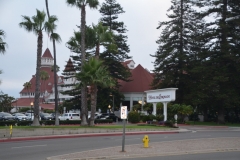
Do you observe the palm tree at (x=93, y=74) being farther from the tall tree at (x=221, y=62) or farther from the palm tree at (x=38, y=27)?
the tall tree at (x=221, y=62)

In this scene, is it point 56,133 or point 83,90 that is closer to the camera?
point 56,133

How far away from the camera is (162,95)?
143ft

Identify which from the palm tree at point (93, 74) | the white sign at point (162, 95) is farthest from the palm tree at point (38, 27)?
the white sign at point (162, 95)

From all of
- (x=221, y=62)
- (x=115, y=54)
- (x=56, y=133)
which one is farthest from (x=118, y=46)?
(x=56, y=133)

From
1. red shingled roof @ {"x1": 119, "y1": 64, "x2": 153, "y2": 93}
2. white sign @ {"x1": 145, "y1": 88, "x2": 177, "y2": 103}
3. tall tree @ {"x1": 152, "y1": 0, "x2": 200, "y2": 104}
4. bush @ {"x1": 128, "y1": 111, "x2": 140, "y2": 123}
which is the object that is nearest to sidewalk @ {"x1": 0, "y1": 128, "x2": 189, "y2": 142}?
white sign @ {"x1": 145, "y1": 88, "x2": 177, "y2": 103}

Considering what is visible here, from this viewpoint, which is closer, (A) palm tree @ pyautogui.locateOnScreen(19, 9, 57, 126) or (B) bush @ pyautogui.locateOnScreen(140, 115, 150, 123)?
(A) palm tree @ pyautogui.locateOnScreen(19, 9, 57, 126)

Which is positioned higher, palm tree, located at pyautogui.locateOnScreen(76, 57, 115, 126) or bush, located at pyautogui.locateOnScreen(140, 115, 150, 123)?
palm tree, located at pyautogui.locateOnScreen(76, 57, 115, 126)

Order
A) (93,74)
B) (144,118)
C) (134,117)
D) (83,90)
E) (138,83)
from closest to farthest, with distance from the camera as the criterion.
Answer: (93,74) < (83,90) < (144,118) < (134,117) < (138,83)

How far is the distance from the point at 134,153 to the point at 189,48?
151 feet

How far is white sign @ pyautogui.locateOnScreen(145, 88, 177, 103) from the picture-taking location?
41.6 m

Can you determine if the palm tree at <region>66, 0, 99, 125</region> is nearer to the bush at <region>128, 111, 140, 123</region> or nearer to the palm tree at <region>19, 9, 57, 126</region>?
the palm tree at <region>19, 9, 57, 126</region>

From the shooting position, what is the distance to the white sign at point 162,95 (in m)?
41.6

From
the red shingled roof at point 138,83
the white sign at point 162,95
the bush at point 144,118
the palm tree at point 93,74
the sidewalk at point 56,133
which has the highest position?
the red shingled roof at point 138,83

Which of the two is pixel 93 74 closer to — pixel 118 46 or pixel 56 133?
pixel 56 133
